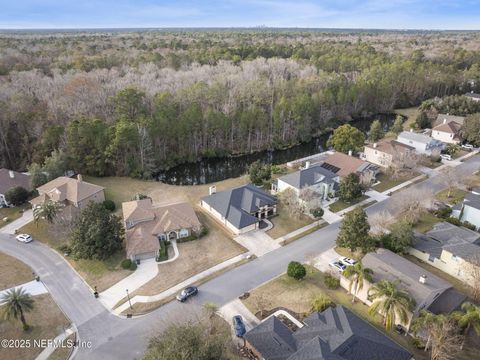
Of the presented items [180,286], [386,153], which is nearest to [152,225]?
[180,286]

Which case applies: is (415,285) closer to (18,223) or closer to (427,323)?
(427,323)

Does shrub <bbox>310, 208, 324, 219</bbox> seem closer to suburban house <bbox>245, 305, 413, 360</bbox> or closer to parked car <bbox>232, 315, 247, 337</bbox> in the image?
suburban house <bbox>245, 305, 413, 360</bbox>

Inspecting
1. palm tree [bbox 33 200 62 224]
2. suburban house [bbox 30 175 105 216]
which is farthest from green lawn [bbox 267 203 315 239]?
palm tree [bbox 33 200 62 224]

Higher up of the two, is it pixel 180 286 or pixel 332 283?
pixel 332 283

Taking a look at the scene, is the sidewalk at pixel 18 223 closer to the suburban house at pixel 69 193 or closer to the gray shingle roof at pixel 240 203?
the suburban house at pixel 69 193

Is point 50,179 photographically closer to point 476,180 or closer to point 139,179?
point 139,179

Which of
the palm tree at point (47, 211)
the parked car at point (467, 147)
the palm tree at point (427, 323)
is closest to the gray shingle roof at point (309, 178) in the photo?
the palm tree at point (427, 323)

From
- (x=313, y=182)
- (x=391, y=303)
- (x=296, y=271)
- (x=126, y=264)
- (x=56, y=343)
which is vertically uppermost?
(x=313, y=182)
